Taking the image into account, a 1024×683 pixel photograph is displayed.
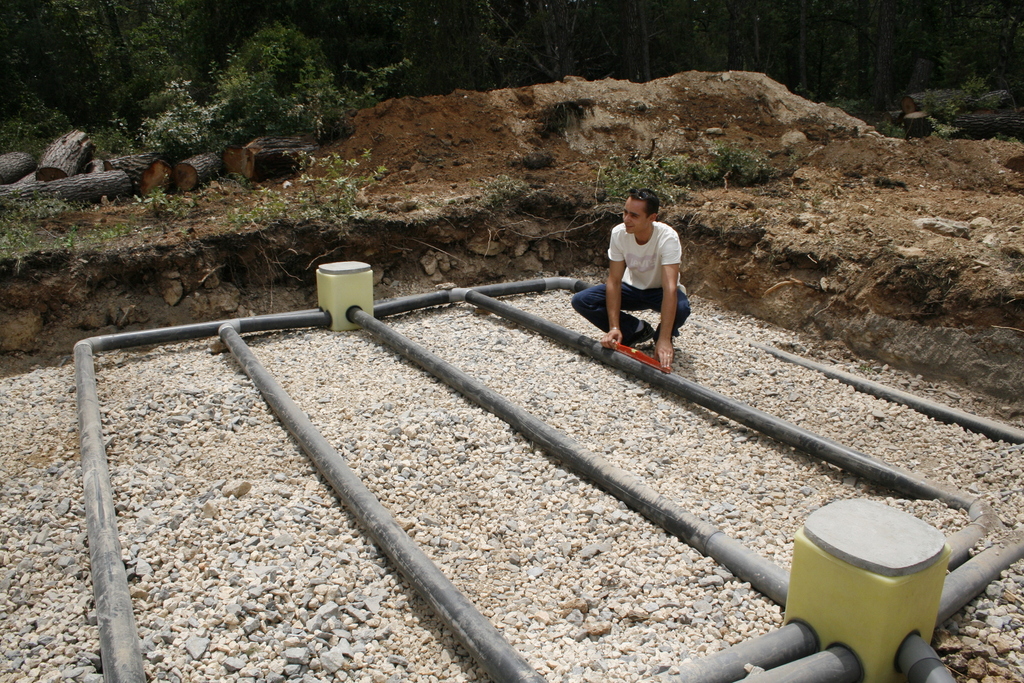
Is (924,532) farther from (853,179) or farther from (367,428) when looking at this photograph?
(853,179)

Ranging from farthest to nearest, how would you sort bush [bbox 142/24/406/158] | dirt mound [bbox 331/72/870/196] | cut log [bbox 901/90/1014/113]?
cut log [bbox 901/90/1014/113] → bush [bbox 142/24/406/158] → dirt mound [bbox 331/72/870/196]

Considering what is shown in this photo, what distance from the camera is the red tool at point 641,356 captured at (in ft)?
14.4

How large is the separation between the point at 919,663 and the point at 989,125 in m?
11.5

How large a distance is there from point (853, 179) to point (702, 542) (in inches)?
258

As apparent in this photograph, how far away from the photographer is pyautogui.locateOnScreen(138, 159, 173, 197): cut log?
7.99 m

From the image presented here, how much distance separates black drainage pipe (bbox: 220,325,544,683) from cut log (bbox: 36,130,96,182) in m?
6.45

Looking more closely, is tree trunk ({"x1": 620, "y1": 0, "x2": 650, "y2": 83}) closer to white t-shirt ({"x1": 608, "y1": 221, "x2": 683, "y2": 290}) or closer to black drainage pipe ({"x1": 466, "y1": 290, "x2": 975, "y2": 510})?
white t-shirt ({"x1": 608, "y1": 221, "x2": 683, "y2": 290})

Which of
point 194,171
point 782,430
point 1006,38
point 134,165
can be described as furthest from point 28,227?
point 1006,38

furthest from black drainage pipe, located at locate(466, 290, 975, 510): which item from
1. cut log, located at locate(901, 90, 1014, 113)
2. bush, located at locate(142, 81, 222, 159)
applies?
cut log, located at locate(901, 90, 1014, 113)

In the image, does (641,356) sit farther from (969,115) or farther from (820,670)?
(969,115)

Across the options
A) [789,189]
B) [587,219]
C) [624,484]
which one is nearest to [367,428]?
[624,484]

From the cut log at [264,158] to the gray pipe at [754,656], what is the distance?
8.04 meters

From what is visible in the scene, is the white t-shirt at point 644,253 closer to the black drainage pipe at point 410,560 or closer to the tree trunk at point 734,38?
the black drainage pipe at point 410,560

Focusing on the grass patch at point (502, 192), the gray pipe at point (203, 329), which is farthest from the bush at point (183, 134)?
the gray pipe at point (203, 329)
